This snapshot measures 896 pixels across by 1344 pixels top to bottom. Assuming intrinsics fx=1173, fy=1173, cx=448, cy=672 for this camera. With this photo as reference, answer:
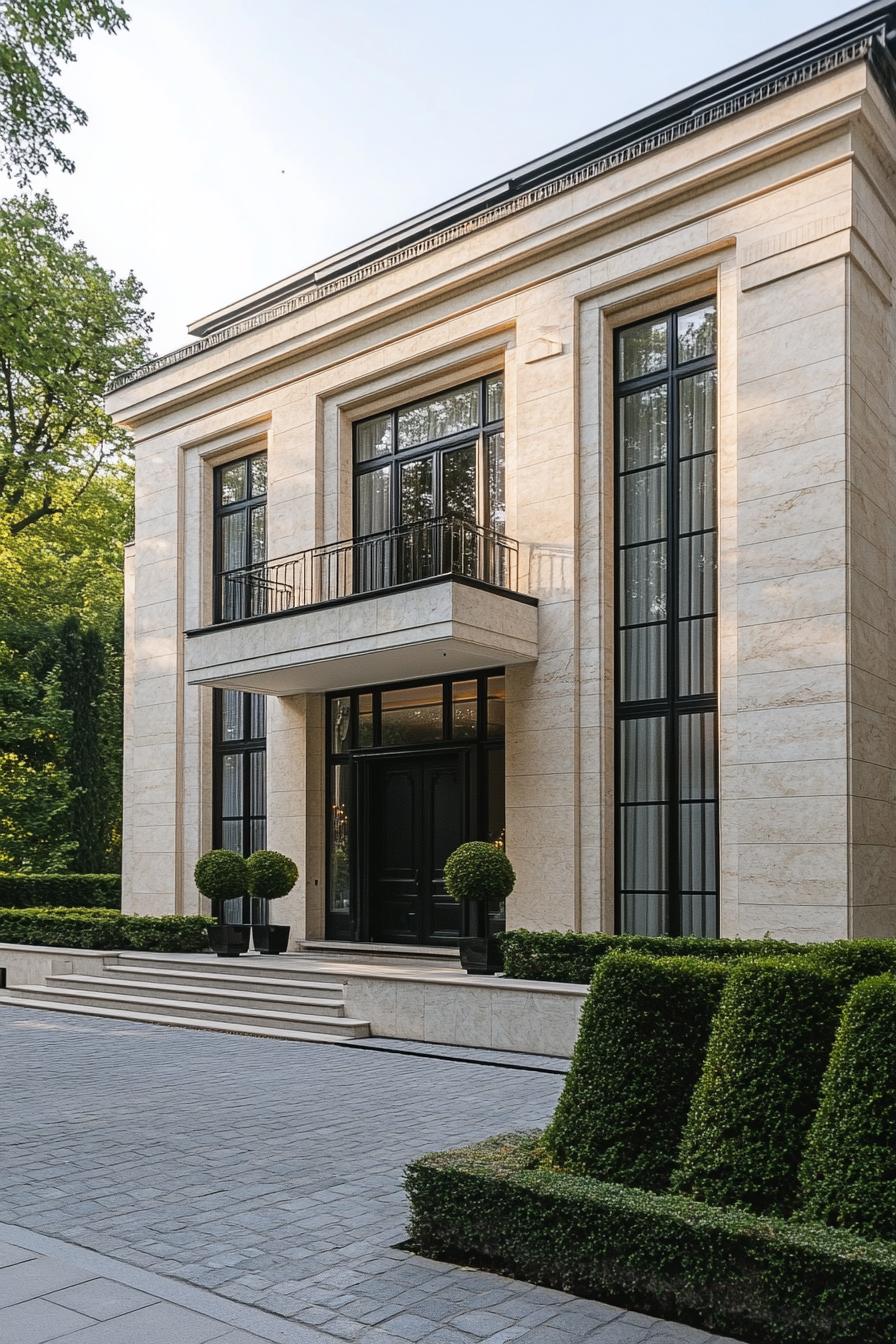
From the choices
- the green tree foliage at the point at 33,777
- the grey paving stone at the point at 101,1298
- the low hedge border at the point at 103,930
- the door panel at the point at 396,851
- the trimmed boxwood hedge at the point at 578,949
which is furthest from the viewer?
the green tree foliage at the point at 33,777

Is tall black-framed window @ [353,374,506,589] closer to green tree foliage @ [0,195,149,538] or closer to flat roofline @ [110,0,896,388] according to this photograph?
flat roofline @ [110,0,896,388]

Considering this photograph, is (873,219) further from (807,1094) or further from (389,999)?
(807,1094)

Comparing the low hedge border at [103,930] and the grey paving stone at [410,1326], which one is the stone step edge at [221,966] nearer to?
the low hedge border at [103,930]

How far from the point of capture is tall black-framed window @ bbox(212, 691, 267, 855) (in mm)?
19641

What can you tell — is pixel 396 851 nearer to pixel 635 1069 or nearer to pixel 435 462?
pixel 435 462

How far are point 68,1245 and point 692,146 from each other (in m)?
13.5

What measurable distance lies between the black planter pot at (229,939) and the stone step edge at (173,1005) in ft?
5.71

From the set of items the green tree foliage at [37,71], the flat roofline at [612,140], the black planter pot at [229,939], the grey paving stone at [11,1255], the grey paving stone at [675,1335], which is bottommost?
the black planter pot at [229,939]

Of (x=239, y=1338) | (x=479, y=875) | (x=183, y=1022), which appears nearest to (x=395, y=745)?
(x=479, y=875)

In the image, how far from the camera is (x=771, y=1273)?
4.47 m

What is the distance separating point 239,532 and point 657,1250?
17.0m

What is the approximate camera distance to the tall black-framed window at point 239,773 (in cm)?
1964

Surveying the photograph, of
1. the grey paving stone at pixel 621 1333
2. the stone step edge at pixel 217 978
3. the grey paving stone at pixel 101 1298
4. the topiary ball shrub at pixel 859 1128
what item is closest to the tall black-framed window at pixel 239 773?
the stone step edge at pixel 217 978

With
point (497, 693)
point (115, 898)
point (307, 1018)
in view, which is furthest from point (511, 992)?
point (115, 898)
